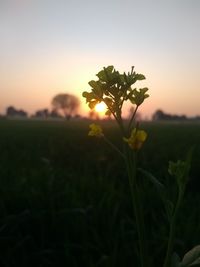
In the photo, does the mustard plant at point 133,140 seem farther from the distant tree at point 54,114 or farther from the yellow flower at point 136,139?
the distant tree at point 54,114

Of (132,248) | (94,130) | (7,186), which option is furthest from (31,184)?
(94,130)

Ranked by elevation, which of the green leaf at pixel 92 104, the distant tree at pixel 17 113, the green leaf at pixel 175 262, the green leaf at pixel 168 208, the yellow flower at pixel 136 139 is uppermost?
the green leaf at pixel 92 104

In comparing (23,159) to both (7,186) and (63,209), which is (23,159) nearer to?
(7,186)

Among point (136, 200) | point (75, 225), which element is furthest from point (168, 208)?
point (75, 225)

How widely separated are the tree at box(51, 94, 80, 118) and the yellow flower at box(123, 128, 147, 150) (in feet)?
370

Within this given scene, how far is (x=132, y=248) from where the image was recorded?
2895 mm

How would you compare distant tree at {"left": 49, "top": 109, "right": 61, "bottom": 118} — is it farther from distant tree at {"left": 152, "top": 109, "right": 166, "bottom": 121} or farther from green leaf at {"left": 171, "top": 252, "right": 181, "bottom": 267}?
green leaf at {"left": 171, "top": 252, "right": 181, "bottom": 267}

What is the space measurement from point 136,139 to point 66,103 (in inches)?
4536

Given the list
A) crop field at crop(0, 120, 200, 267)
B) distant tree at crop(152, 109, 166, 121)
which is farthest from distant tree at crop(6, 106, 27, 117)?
crop field at crop(0, 120, 200, 267)

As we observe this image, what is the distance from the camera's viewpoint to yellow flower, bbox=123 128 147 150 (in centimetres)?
102

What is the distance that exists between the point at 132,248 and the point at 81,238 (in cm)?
36

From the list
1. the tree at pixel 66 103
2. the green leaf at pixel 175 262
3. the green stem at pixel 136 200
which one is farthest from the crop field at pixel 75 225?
the tree at pixel 66 103

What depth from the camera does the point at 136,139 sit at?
103 centimetres

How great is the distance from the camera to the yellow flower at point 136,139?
1023 mm
